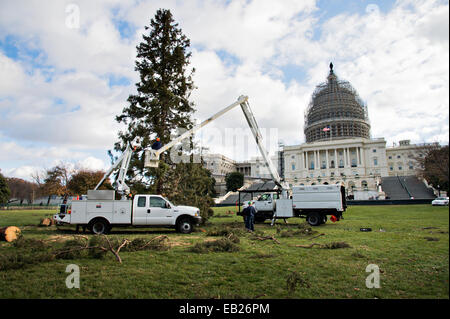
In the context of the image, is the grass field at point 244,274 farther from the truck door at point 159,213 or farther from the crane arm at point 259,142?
the crane arm at point 259,142

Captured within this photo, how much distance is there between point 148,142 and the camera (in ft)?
61.0

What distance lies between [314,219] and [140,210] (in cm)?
1148

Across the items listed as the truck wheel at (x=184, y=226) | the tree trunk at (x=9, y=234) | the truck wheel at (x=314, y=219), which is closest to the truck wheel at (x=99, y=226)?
the tree trunk at (x=9, y=234)

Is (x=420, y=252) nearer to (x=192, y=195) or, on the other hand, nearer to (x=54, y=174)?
(x=192, y=195)

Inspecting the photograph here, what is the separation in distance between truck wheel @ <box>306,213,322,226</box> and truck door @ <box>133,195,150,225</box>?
36.0 feet

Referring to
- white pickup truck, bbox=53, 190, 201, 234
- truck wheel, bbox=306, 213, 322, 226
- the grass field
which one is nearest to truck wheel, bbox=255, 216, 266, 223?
truck wheel, bbox=306, 213, 322, 226

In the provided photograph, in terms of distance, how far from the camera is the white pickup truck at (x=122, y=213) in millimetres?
13766

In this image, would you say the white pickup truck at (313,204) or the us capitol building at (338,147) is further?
the us capitol building at (338,147)

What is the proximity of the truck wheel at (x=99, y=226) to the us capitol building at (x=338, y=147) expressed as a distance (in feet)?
287

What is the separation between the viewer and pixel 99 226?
14.0 metres

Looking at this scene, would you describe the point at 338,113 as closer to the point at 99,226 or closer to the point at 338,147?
the point at 338,147

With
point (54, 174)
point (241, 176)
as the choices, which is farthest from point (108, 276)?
point (241, 176)
